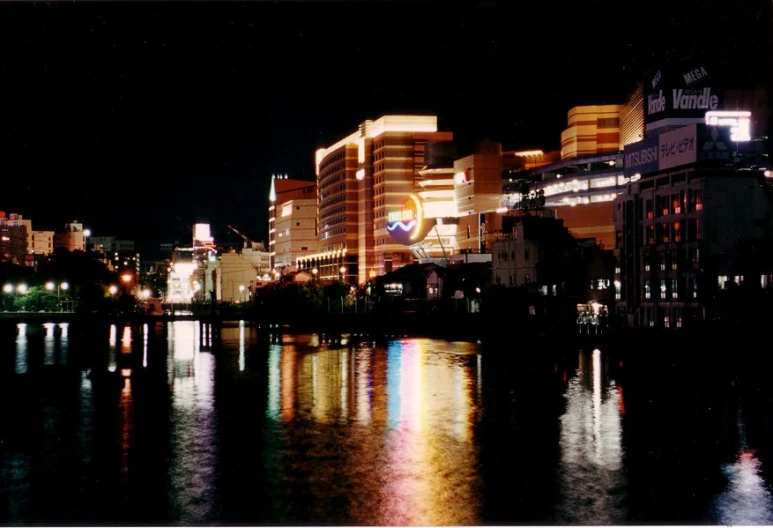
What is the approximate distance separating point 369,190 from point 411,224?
31282 mm

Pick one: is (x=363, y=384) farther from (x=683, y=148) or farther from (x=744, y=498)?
(x=683, y=148)

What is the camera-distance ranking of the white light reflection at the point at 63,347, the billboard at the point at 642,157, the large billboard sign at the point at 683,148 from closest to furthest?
the white light reflection at the point at 63,347, the large billboard sign at the point at 683,148, the billboard at the point at 642,157

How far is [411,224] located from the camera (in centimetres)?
11300

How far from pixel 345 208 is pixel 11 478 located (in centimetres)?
13361

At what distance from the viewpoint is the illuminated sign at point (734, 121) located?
62281 millimetres

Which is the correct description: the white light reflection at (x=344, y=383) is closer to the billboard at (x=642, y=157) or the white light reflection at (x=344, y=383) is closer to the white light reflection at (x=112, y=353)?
the white light reflection at (x=112, y=353)

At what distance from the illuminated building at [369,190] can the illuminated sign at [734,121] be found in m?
70.7

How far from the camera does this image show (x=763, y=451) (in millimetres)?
17609

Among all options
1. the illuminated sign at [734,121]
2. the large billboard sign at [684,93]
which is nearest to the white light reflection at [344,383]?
the illuminated sign at [734,121]

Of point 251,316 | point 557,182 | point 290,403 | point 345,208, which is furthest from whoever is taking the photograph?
point 345,208

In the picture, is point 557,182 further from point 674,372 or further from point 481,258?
point 674,372

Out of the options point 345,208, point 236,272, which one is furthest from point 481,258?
point 236,272

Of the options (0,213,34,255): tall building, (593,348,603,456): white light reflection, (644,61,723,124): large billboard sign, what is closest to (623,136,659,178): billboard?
(644,61,723,124): large billboard sign

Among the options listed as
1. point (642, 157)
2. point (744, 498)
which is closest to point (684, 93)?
point (642, 157)
